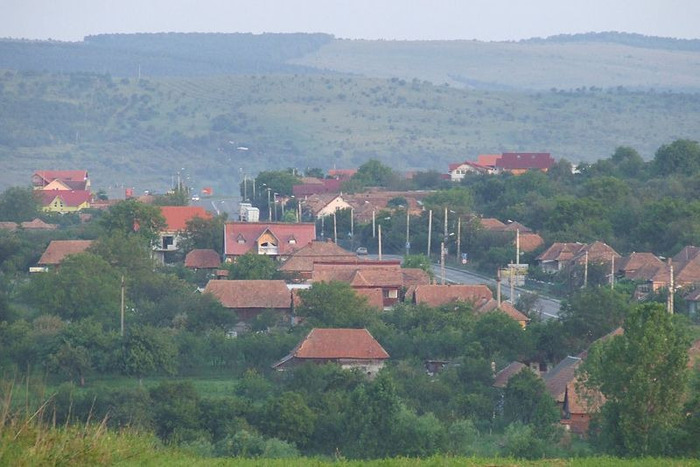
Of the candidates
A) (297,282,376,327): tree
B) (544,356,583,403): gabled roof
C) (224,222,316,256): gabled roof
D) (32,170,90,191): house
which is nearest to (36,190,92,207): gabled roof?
(32,170,90,191): house

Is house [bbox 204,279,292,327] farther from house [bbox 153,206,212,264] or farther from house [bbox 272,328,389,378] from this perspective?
house [bbox 153,206,212,264]

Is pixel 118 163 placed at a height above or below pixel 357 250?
below

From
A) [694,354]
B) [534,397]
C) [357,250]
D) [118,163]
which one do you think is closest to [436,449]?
[534,397]

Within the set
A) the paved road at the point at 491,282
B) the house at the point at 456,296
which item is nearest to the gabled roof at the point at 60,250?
the paved road at the point at 491,282

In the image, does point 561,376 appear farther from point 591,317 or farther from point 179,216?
point 179,216

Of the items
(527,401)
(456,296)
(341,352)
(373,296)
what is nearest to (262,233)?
(373,296)

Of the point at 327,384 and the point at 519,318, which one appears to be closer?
the point at 327,384

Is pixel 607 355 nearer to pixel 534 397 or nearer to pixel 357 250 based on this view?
pixel 534 397

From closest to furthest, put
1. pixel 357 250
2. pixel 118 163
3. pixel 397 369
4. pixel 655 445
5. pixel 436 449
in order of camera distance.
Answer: pixel 655 445 < pixel 436 449 < pixel 397 369 < pixel 357 250 < pixel 118 163
